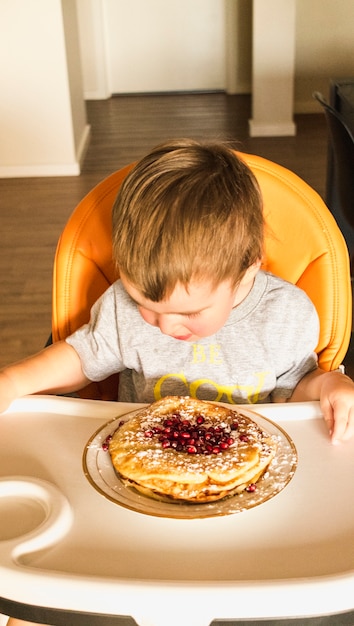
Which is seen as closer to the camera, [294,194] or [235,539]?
[235,539]

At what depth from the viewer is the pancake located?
89 centimetres

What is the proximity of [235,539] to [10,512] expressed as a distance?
26cm

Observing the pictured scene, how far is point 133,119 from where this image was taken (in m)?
6.11

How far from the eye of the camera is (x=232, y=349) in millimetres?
1212

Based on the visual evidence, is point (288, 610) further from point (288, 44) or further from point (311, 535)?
point (288, 44)

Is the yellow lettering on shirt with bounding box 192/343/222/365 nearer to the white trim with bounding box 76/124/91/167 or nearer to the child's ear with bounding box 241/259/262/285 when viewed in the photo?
the child's ear with bounding box 241/259/262/285

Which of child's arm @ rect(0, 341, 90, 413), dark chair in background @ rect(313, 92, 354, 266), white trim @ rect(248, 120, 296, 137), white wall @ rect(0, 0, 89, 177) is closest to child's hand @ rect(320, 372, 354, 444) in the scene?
child's arm @ rect(0, 341, 90, 413)

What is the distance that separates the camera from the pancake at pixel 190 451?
2.92ft

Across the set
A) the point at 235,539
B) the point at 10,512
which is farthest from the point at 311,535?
the point at 10,512

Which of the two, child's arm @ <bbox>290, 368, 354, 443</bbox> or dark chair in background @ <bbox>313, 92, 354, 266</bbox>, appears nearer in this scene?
child's arm @ <bbox>290, 368, 354, 443</bbox>

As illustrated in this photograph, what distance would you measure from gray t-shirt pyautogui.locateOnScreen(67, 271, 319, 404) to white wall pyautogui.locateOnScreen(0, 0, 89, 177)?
11.8 ft

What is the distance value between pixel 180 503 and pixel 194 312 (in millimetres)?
256

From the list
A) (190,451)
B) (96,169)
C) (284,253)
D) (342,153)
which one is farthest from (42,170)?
(190,451)

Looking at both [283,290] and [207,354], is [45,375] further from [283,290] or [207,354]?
[283,290]
